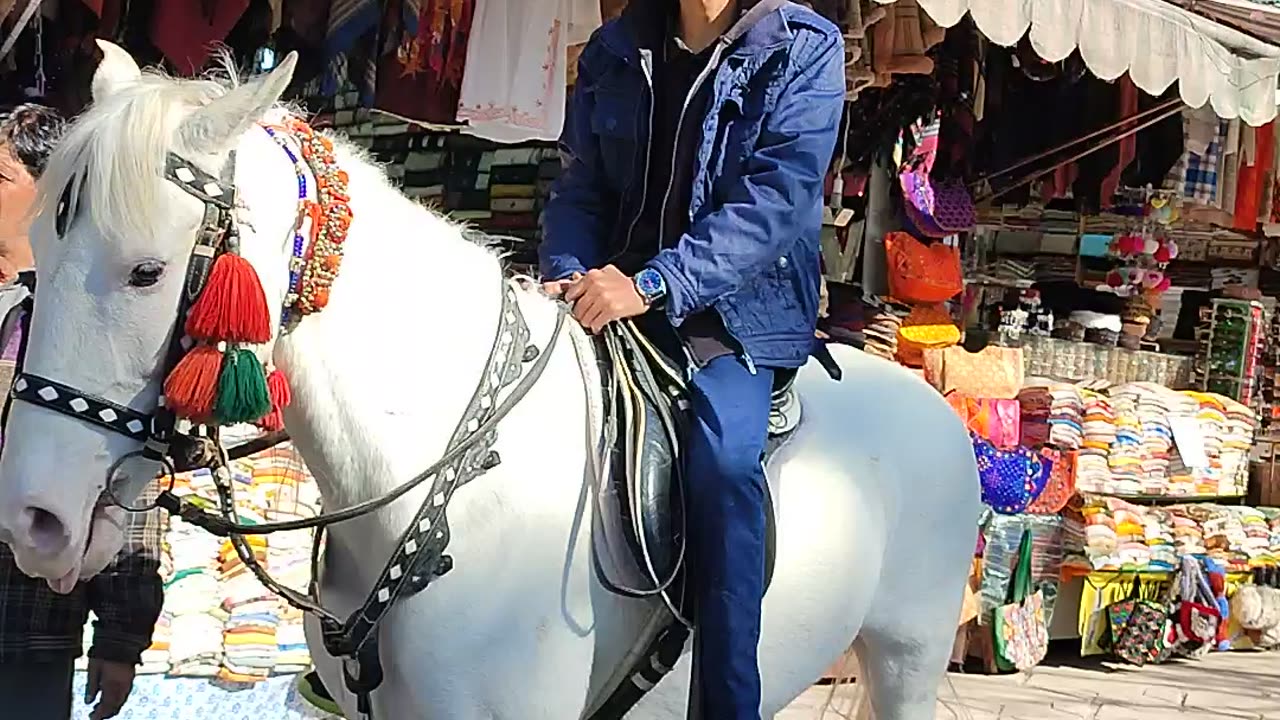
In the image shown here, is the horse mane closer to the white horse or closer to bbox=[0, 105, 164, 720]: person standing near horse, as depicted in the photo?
the white horse

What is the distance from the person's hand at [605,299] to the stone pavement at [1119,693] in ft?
10.6

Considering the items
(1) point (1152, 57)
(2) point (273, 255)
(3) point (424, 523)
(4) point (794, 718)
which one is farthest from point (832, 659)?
(1) point (1152, 57)

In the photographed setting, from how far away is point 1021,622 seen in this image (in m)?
5.99

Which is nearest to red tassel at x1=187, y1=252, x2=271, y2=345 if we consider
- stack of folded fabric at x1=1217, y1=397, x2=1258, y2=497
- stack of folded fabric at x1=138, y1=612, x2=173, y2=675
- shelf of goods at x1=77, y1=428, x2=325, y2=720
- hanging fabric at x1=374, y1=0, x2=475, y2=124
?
shelf of goods at x1=77, y1=428, x2=325, y2=720

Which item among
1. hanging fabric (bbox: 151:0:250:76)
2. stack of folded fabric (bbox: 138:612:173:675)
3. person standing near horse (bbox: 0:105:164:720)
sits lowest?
stack of folded fabric (bbox: 138:612:173:675)

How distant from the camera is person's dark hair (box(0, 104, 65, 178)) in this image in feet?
Result: 6.81

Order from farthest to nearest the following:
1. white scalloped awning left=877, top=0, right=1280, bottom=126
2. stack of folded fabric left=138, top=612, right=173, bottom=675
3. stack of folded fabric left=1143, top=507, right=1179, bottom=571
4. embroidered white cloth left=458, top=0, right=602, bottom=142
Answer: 1. stack of folded fabric left=1143, top=507, right=1179, bottom=571
2. white scalloped awning left=877, top=0, right=1280, bottom=126
3. embroidered white cloth left=458, top=0, right=602, bottom=142
4. stack of folded fabric left=138, top=612, right=173, bottom=675

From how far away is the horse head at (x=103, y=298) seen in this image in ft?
5.09

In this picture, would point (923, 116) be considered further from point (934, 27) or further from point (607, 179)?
point (607, 179)

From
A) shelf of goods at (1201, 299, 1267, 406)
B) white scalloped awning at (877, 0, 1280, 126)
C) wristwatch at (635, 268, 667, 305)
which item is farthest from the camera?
shelf of goods at (1201, 299, 1267, 406)

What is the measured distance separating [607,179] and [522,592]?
0.86m

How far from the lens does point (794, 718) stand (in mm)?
5000

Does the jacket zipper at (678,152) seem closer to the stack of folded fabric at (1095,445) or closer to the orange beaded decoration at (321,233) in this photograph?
the orange beaded decoration at (321,233)

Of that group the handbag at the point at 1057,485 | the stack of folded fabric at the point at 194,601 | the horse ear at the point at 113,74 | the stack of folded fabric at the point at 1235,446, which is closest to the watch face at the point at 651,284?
the horse ear at the point at 113,74
